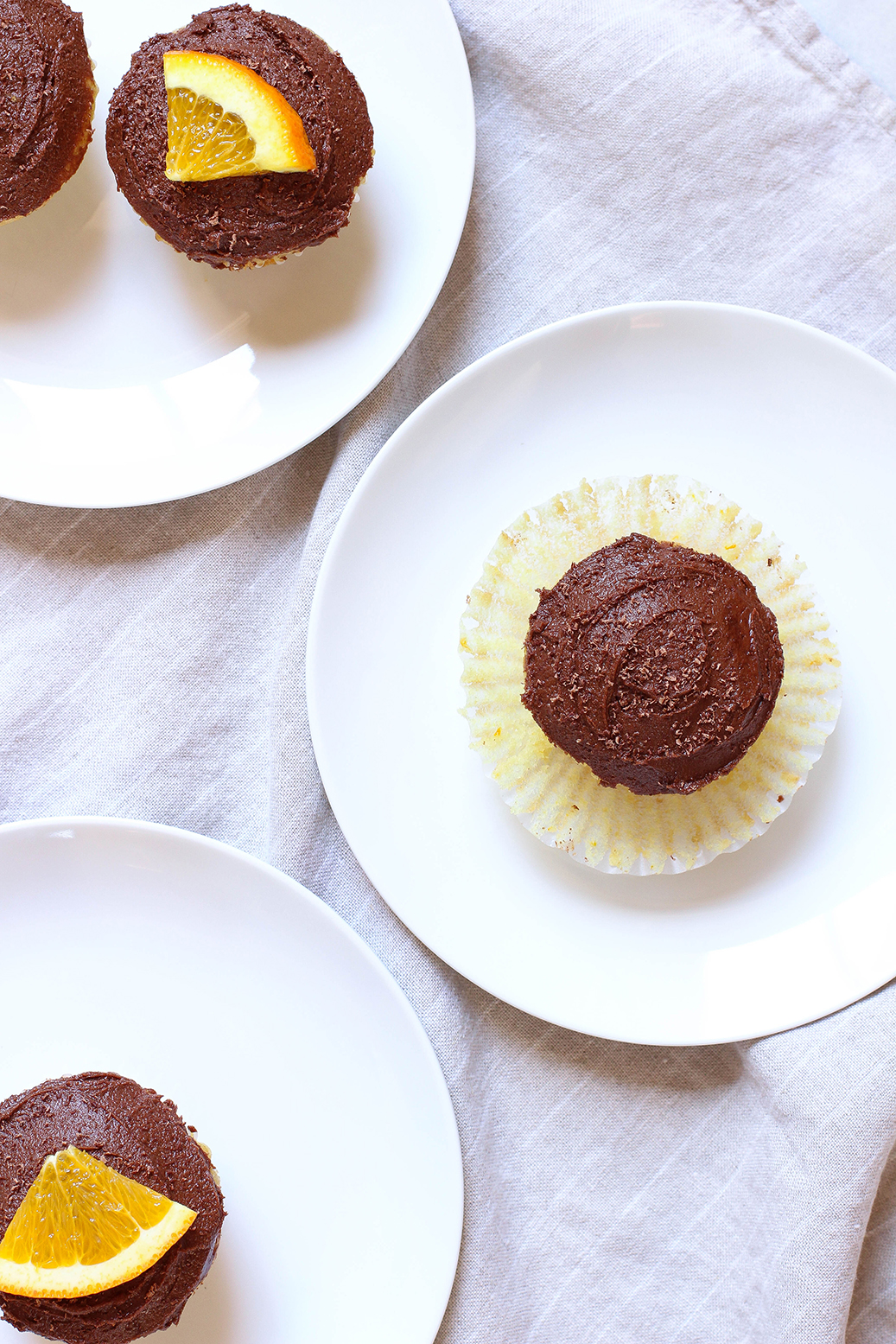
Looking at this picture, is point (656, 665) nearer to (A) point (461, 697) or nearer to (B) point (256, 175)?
(A) point (461, 697)

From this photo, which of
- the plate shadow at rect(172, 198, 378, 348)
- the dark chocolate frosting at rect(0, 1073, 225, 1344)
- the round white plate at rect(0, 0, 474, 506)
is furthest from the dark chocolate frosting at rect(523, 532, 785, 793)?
the dark chocolate frosting at rect(0, 1073, 225, 1344)

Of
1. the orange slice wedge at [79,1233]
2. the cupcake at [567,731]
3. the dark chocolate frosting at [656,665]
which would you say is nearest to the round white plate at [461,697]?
the cupcake at [567,731]

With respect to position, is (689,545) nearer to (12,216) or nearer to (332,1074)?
(332,1074)

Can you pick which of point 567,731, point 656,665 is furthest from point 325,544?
point 656,665

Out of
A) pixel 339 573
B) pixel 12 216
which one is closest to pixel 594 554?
pixel 339 573

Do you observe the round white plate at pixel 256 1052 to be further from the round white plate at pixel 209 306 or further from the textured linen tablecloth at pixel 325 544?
the round white plate at pixel 209 306
